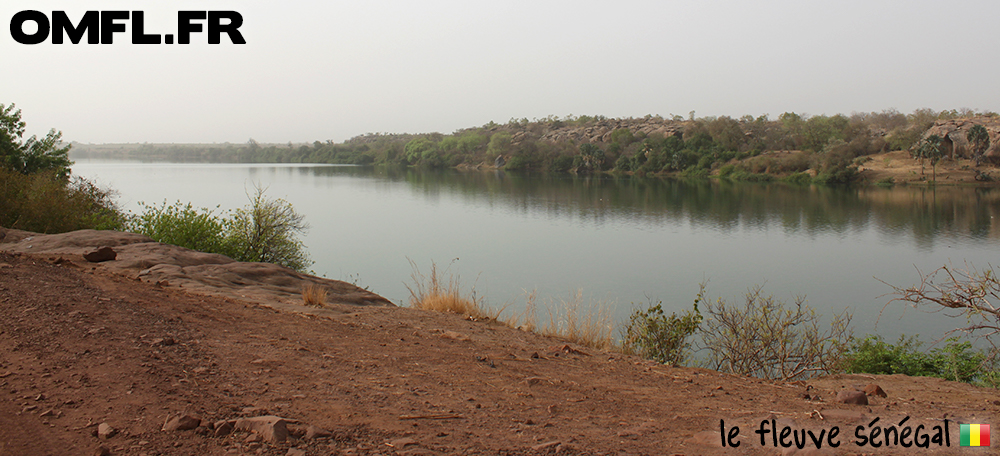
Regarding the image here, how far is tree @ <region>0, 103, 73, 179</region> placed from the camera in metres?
19.7

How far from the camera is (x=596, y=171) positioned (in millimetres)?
88000

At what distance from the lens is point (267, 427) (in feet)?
9.92

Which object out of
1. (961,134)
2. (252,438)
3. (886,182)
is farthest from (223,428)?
(961,134)

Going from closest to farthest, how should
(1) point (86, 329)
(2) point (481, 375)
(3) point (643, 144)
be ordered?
1. (1) point (86, 329)
2. (2) point (481, 375)
3. (3) point (643, 144)

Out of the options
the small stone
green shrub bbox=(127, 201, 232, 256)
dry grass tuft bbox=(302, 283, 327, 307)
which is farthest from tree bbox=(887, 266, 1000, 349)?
green shrub bbox=(127, 201, 232, 256)

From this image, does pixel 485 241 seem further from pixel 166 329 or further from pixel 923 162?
pixel 923 162

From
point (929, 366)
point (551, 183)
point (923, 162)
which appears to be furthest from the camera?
point (551, 183)

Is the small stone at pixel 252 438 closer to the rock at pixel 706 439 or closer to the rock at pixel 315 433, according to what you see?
the rock at pixel 315 433

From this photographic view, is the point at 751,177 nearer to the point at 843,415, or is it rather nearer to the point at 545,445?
the point at 843,415

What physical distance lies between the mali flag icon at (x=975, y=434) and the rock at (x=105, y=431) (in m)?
4.75

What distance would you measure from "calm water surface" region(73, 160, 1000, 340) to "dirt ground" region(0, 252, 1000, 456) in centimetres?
682

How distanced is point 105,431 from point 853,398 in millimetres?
4910

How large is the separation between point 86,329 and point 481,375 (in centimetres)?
311

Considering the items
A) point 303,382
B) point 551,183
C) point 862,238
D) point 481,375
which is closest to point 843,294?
point 862,238
